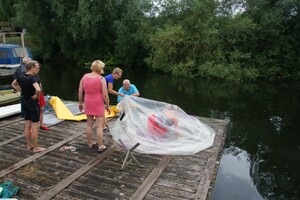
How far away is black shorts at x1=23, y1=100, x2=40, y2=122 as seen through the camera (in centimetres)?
513

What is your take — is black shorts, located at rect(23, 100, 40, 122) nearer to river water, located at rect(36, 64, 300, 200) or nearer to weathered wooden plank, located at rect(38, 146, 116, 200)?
weathered wooden plank, located at rect(38, 146, 116, 200)

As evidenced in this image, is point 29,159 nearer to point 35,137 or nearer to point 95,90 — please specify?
point 35,137

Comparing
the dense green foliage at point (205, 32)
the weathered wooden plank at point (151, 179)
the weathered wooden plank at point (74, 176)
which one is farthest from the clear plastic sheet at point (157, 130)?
the dense green foliage at point (205, 32)

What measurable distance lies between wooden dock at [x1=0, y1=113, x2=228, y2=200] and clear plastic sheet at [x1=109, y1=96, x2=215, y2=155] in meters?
0.19

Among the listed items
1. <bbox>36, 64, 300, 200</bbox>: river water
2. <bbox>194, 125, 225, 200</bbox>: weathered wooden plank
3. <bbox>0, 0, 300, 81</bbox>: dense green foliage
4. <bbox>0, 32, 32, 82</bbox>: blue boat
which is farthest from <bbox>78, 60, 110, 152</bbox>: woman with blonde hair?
<bbox>0, 0, 300, 81</bbox>: dense green foliage

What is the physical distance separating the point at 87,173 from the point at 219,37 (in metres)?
19.3

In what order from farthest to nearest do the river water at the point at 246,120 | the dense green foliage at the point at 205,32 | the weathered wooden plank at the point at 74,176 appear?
the dense green foliage at the point at 205,32, the river water at the point at 246,120, the weathered wooden plank at the point at 74,176

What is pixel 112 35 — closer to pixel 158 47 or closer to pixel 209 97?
pixel 158 47

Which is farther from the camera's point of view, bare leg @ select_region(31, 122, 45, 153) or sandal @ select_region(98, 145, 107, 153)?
sandal @ select_region(98, 145, 107, 153)

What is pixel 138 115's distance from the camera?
6.20 m

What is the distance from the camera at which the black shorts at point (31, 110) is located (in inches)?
202

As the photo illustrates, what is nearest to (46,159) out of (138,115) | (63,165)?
(63,165)

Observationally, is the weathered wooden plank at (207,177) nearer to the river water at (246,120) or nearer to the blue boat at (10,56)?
the river water at (246,120)

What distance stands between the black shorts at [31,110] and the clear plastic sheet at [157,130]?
62.2 inches
